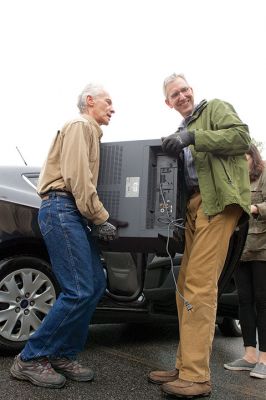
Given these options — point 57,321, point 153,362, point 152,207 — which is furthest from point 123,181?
point 153,362

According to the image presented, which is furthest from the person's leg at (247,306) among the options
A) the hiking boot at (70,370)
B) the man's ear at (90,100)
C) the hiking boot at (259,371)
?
the man's ear at (90,100)

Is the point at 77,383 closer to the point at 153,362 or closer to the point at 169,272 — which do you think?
the point at 153,362

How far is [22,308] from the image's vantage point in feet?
11.1

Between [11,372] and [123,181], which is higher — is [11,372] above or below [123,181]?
below

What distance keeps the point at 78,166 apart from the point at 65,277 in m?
0.64

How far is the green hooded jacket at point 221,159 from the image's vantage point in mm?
A: 2688

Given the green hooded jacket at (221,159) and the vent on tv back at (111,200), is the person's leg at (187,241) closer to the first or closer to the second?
the green hooded jacket at (221,159)

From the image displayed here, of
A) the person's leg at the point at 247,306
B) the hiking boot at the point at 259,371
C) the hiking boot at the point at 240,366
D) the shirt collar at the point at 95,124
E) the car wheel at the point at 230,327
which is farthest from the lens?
the car wheel at the point at 230,327

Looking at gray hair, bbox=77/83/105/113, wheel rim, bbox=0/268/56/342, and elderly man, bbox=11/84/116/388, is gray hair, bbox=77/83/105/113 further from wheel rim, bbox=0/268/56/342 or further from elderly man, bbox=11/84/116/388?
wheel rim, bbox=0/268/56/342

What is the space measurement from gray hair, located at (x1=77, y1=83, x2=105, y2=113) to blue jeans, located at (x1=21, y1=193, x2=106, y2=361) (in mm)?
622

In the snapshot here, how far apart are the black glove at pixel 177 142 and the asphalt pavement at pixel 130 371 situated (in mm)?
1357

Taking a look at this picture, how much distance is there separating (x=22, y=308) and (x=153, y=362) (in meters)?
1.02

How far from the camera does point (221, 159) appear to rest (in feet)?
9.08

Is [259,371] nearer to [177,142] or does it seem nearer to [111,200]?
[111,200]
